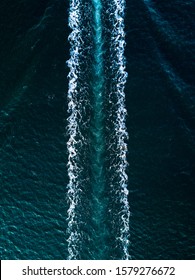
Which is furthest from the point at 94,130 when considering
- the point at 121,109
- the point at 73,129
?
the point at 121,109

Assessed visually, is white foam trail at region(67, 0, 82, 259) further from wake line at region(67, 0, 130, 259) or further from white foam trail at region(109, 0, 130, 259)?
white foam trail at region(109, 0, 130, 259)

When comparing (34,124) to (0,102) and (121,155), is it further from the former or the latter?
(121,155)

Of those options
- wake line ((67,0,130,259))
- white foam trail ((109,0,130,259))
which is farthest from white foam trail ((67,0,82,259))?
white foam trail ((109,0,130,259))

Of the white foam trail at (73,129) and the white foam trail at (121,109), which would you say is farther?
the white foam trail at (121,109)

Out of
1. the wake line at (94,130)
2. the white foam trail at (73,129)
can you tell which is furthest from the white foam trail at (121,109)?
the white foam trail at (73,129)

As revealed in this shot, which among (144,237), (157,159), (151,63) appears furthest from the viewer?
(151,63)

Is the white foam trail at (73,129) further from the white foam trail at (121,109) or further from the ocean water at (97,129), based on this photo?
the white foam trail at (121,109)

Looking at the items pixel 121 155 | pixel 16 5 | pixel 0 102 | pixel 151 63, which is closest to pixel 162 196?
pixel 121 155
